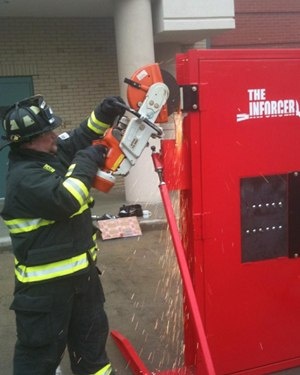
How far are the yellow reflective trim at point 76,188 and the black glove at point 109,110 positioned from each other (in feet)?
1.68

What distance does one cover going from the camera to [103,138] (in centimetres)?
251

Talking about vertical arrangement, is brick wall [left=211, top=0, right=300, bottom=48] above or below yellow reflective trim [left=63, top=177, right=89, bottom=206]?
above

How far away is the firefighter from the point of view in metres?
2.25

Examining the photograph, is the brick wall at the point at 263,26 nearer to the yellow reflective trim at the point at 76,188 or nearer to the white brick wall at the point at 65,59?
the white brick wall at the point at 65,59

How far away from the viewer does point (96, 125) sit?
2688 millimetres

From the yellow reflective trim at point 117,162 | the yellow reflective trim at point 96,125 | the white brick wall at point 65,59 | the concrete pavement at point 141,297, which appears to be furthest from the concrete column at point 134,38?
the yellow reflective trim at point 117,162

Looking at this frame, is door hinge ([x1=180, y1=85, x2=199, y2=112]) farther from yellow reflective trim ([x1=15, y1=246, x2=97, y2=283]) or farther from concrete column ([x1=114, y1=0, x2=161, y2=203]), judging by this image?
concrete column ([x1=114, y1=0, x2=161, y2=203])

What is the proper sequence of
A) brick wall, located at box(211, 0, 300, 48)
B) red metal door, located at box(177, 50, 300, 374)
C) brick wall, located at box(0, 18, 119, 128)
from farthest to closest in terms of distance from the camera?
brick wall, located at box(211, 0, 300, 48), brick wall, located at box(0, 18, 119, 128), red metal door, located at box(177, 50, 300, 374)

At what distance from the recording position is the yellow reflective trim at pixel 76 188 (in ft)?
7.29

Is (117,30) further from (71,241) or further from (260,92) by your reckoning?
(71,241)

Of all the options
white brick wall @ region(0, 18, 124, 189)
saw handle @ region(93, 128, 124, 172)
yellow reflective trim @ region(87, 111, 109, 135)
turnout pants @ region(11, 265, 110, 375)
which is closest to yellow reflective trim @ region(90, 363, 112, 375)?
turnout pants @ region(11, 265, 110, 375)

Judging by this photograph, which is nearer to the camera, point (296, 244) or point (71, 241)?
point (71, 241)

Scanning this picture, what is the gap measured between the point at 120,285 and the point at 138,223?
200cm

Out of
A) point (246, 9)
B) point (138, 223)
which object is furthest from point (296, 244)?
point (246, 9)
